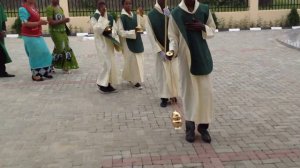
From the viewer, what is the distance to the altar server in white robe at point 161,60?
6.30m

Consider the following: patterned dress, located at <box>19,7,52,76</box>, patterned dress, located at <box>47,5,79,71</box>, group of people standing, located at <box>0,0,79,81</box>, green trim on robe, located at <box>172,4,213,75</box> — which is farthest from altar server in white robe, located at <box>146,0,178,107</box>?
patterned dress, located at <box>47,5,79,71</box>

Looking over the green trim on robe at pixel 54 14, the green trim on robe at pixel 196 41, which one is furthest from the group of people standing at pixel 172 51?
the green trim on robe at pixel 54 14

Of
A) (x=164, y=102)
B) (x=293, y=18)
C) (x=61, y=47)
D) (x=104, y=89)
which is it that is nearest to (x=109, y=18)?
(x=104, y=89)

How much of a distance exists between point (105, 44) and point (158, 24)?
145 cm

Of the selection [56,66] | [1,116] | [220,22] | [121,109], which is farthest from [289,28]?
[1,116]

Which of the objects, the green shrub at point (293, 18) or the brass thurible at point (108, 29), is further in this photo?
the green shrub at point (293, 18)

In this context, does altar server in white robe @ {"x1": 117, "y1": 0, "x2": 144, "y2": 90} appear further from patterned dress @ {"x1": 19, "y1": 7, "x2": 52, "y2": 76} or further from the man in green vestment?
the man in green vestment

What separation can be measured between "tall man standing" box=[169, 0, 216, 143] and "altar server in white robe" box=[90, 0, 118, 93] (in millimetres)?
2634

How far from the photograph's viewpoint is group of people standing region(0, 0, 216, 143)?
4762mm

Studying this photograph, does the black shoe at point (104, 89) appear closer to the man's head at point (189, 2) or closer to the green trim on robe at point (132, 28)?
the green trim on robe at point (132, 28)

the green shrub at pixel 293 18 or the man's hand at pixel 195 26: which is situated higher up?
the man's hand at pixel 195 26

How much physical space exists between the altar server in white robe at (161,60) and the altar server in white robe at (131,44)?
40.0 inches

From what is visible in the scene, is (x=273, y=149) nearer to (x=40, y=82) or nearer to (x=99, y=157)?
(x=99, y=157)

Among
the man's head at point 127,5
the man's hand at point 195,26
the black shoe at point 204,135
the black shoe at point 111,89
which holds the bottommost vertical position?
the black shoe at point 204,135
